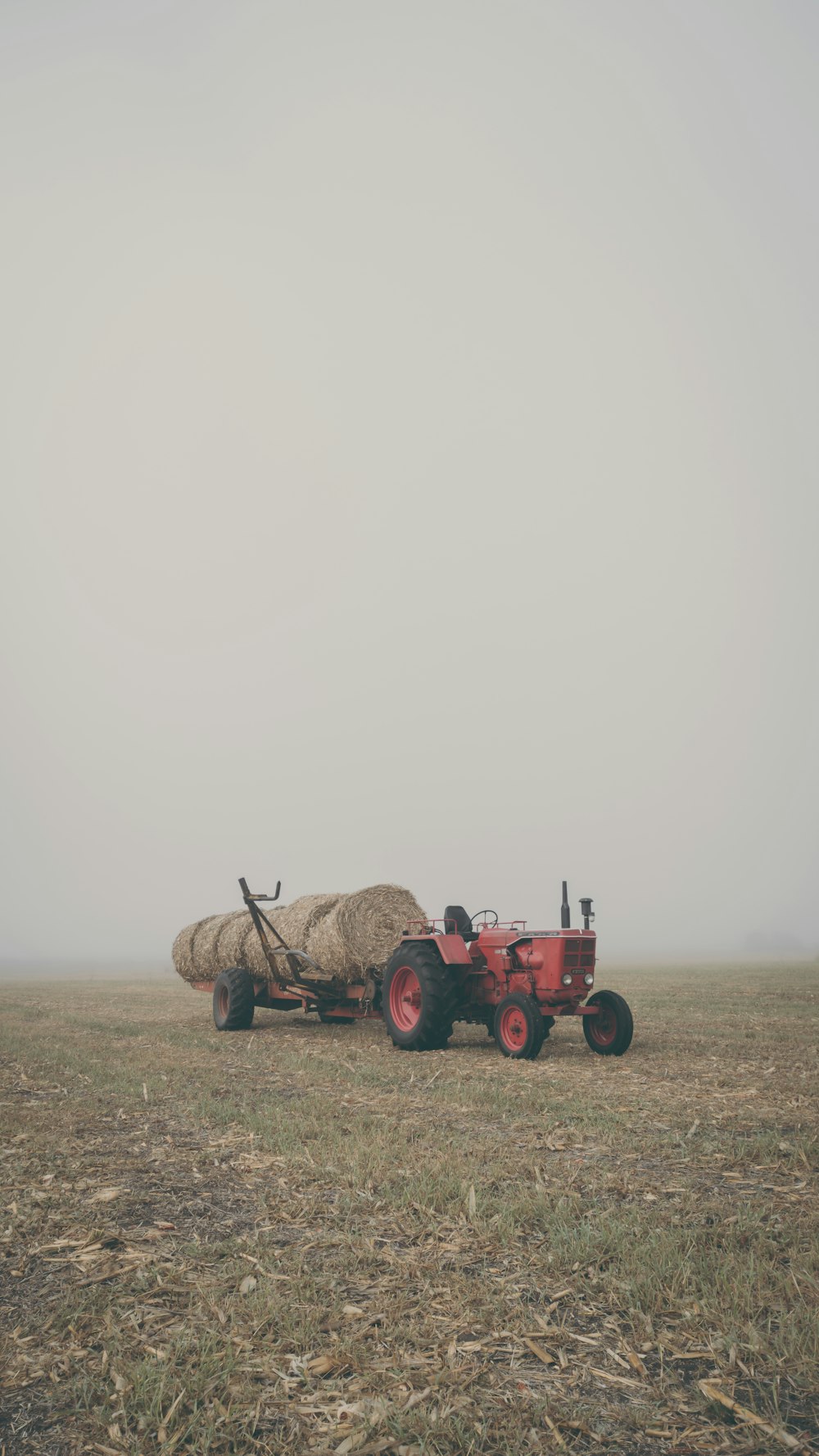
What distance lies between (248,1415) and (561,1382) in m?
1.16

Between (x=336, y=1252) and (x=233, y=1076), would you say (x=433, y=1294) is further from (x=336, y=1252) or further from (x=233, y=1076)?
(x=233, y=1076)

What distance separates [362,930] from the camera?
12453 mm

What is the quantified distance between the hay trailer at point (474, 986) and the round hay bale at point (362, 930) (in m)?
0.19

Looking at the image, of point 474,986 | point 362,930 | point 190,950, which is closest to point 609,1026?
point 474,986

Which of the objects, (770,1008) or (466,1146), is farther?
(770,1008)

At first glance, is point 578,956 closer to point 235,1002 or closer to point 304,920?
point 304,920

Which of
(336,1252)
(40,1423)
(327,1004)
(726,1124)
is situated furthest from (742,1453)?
(327,1004)

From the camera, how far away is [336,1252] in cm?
435

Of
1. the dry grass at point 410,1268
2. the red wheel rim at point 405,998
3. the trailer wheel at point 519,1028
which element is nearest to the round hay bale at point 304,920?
the red wheel rim at point 405,998

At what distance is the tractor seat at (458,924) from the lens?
37.6 ft

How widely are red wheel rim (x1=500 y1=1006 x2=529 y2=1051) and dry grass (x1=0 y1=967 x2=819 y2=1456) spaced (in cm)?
168

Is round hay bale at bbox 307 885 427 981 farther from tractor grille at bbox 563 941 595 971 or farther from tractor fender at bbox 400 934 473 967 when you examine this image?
tractor grille at bbox 563 941 595 971

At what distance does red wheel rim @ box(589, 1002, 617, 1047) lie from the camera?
410 inches

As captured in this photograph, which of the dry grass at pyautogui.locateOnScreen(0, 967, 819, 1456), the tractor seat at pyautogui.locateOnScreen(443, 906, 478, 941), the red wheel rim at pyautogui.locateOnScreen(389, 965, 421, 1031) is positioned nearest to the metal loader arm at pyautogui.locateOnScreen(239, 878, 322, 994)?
the red wheel rim at pyautogui.locateOnScreen(389, 965, 421, 1031)
